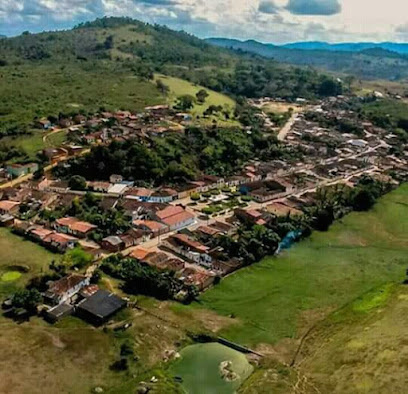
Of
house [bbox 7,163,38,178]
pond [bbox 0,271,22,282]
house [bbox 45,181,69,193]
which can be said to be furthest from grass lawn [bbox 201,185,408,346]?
house [bbox 7,163,38,178]

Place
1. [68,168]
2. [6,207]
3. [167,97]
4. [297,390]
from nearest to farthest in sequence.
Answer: [297,390] → [6,207] → [68,168] → [167,97]

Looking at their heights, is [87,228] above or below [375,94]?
below

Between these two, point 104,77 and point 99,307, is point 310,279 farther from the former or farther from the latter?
point 104,77

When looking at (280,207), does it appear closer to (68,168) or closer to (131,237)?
(131,237)

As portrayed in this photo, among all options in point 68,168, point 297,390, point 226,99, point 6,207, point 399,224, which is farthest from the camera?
point 226,99

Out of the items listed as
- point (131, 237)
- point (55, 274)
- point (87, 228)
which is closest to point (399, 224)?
point (131, 237)

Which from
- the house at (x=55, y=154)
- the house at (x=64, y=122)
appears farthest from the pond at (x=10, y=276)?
the house at (x=64, y=122)

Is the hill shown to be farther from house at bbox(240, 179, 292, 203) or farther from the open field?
the open field
